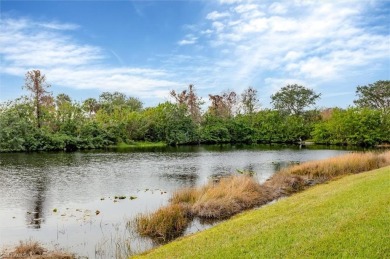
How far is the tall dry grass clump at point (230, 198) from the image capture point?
1847cm

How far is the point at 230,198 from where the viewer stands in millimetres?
19781

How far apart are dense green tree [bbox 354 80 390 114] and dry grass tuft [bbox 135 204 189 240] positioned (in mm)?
83557

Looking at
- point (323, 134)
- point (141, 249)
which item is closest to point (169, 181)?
point (141, 249)

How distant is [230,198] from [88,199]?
9.17 m

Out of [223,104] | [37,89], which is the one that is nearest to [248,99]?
[223,104]

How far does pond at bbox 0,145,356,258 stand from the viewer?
49.1 feet

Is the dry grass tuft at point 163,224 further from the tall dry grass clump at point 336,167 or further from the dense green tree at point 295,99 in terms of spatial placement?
the dense green tree at point 295,99

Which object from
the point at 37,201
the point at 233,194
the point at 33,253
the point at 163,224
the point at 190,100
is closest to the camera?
the point at 33,253

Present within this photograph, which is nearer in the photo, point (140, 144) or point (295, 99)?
point (140, 144)

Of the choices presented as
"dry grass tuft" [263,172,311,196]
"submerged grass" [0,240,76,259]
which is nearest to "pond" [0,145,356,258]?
"submerged grass" [0,240,76,259]

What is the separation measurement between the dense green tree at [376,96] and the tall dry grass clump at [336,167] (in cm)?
6244

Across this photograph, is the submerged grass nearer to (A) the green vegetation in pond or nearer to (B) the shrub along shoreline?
(B) the shrub along shoreline

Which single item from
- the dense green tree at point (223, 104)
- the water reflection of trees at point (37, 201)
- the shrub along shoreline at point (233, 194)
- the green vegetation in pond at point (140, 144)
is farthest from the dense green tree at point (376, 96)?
the water reflection of trees at point (37, 201)

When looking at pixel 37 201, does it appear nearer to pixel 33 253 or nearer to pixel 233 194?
pixel 33 253
